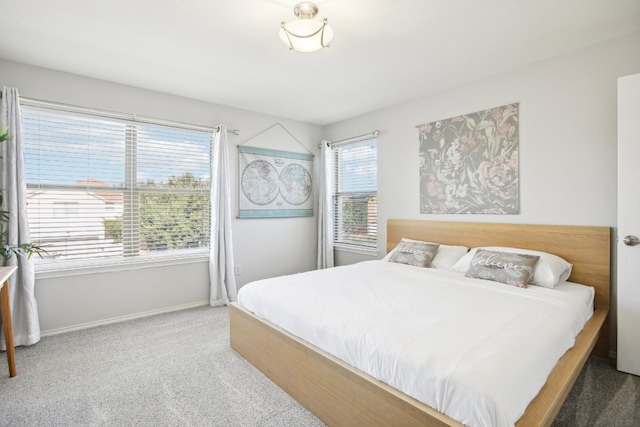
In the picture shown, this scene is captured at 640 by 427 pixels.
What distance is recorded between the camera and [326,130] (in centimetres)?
489

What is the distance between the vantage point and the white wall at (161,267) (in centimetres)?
292

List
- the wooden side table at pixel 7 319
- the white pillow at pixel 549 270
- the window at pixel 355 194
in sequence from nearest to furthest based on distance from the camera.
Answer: the wooden side table at pixel 7 319 → the white pillow at pixel 549 270 → the window at pixel 355 194

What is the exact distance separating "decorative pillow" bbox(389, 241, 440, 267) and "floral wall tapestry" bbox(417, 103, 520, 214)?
46 centimetres

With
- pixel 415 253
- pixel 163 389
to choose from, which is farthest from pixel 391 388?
pixel 415 253

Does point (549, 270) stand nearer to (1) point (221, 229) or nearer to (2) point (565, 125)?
(2) point (565, 125)

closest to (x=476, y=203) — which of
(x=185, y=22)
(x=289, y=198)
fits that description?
(x=289, y=198)

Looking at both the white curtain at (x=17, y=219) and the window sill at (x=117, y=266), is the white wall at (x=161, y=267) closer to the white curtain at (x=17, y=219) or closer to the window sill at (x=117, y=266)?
the window sill at (x=117, y=266)

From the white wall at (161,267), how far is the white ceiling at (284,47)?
16 centimetres

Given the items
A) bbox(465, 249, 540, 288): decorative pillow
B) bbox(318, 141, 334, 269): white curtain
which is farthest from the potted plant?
bbox(465, 249, 540, 288): decorative pillow

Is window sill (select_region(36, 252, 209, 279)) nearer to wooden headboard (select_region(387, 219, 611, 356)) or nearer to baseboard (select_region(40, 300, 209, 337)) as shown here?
baseboard (select_region(40, 300, 209, 337))

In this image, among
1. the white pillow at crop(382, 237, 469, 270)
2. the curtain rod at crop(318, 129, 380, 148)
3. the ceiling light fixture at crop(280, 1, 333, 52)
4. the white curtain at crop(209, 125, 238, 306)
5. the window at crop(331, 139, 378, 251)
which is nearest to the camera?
the ceiling light fixture at crop(280, 1, 333, 52)

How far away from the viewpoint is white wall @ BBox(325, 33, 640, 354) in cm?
242

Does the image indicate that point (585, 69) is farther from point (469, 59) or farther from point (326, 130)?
point (326, 130)

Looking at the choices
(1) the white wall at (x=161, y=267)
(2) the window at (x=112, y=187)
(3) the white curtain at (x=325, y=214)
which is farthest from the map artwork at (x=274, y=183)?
(2) the window at (x=112, y=187)
